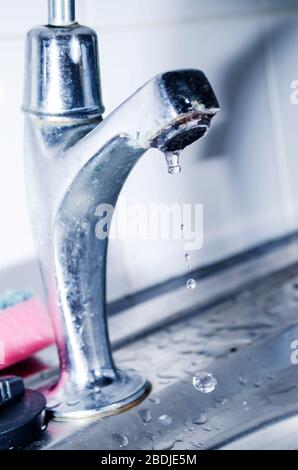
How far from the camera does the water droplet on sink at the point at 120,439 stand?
487mm

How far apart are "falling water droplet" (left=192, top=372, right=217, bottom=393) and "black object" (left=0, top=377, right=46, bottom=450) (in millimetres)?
120

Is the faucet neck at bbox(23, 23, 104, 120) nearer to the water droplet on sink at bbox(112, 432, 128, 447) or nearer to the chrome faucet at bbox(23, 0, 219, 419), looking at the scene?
the chrome faucet at bbox(23, 0, 219, 419)

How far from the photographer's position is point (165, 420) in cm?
51

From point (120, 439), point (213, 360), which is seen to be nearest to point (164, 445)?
point (120, 439)

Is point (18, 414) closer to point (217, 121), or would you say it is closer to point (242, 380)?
point (242, 380)

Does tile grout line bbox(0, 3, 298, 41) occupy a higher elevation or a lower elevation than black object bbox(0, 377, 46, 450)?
higher

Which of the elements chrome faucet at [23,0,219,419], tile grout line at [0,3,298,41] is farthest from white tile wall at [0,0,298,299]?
chrome faucet at [23,0,219,419]

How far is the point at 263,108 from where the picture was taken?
83cm

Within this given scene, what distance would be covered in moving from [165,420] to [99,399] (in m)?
0.05

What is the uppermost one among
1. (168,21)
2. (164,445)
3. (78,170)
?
(168,21)

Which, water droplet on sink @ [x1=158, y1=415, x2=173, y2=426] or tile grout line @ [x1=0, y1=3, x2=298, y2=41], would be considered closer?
water droplet on sink @ [x1=158, y1=415, x2=173, y2=426]

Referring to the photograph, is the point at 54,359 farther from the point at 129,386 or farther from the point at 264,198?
the point at 264,198

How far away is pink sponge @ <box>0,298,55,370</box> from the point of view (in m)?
0.56
